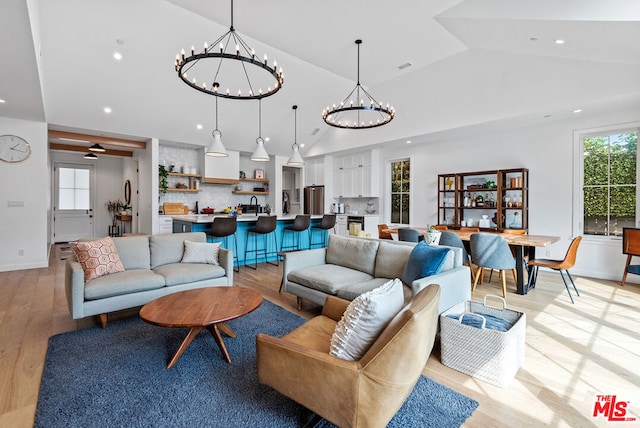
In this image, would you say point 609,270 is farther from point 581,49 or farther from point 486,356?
point 486,356

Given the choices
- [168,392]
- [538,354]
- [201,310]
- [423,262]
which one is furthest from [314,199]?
[168,392]

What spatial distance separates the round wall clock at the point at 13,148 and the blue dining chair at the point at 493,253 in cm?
739

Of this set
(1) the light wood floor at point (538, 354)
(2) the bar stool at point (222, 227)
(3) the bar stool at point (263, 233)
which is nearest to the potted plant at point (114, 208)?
(1) the light wood floor at point (538, 354)

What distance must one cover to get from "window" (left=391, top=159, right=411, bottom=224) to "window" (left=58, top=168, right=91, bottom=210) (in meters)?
9.04

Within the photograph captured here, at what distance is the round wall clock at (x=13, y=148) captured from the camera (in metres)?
5.13

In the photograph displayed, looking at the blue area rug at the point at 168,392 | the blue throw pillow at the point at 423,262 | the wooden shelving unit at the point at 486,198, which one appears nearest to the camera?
the blue area rug at the point at 168,392

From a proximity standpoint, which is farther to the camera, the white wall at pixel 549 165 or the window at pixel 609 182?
the white wall at pixel 549 165

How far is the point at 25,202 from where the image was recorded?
534cm

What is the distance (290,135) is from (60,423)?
732 cm

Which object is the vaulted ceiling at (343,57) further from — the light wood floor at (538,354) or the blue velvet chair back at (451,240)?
the light wood floor at (538,354)

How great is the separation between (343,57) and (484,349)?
477 cm

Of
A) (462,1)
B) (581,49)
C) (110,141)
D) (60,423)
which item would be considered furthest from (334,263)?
(110,141)

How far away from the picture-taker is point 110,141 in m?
6.87
